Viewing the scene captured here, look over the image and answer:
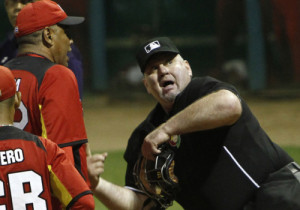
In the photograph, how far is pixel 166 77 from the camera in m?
4.12

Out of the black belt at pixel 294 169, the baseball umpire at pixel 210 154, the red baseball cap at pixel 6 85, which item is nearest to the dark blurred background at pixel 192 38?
the baseball umpire at pixel 210 154

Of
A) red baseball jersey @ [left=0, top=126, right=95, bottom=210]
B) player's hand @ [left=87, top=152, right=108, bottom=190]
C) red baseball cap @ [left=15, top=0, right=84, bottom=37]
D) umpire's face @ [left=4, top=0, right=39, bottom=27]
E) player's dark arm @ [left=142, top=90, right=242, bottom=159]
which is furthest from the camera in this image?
umpire's face @ [left=4, top=0, right=39, bottom=27]

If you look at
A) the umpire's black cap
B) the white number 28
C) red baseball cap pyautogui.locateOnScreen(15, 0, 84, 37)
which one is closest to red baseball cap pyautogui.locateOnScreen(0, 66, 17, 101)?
→ the white number 28

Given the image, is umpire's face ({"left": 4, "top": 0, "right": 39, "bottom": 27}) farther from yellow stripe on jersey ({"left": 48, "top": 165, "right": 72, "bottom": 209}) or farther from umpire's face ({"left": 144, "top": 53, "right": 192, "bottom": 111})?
yellow stripe on jersey ({"left": 48, "top": 165, "right": 72, "bottom": 209})

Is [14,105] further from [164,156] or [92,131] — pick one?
[92,131]

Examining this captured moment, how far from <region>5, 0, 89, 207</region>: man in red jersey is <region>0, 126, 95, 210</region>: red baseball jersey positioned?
44 centimetres

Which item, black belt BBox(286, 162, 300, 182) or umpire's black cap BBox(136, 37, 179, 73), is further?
umpire's black cap BBox(136, 37, 179, 73)

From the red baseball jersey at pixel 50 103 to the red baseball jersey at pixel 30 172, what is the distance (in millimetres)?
424

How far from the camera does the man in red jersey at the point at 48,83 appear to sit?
3824 millimetres

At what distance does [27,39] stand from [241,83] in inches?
429

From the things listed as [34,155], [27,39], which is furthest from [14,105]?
[27,39]

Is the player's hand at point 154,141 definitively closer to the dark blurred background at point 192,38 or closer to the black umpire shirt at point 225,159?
the black umpire shirt at point 225,159

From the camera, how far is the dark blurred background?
1480cm

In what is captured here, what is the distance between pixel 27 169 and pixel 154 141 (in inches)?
26.8
